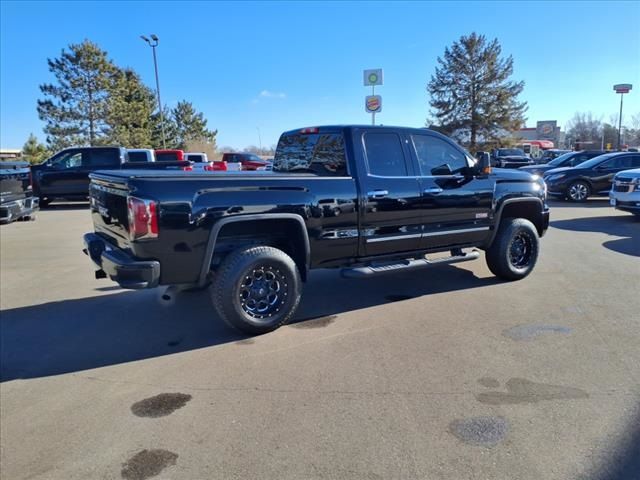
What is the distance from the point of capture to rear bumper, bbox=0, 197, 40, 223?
37.8 feet

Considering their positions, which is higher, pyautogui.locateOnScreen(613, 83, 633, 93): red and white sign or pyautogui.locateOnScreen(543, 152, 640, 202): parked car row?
pyautogui.locateOnScreen(613, 83, 633, 93): red and white sign

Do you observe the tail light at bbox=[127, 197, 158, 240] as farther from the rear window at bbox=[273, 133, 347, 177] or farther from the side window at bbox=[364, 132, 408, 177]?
the side window at bbox=[364, 132, 408, 177]

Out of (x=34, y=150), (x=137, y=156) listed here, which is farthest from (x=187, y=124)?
(x=137, y=156)

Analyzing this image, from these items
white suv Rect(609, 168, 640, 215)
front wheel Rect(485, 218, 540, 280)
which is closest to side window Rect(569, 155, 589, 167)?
white suv Rect(609, 168, 640, 215)

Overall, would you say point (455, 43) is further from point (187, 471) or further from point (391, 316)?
point (187, 471)

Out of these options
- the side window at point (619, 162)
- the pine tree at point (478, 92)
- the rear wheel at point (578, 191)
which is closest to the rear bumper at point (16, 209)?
the rear wheel at point (578, 191)

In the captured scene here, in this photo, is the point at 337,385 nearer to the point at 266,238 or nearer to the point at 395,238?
the point at 266,238

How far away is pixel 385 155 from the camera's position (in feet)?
18.2

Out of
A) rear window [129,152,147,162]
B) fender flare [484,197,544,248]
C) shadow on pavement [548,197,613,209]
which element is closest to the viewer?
fender flare [484,197,544,248]

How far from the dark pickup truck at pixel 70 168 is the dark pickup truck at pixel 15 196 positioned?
12.9 feet

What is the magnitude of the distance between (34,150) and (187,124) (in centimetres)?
2208

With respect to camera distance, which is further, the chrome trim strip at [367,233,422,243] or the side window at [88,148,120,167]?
the side window at [88,148,120,167]

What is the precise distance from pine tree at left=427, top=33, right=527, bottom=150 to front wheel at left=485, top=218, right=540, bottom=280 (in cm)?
3967

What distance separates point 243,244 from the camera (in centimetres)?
483
